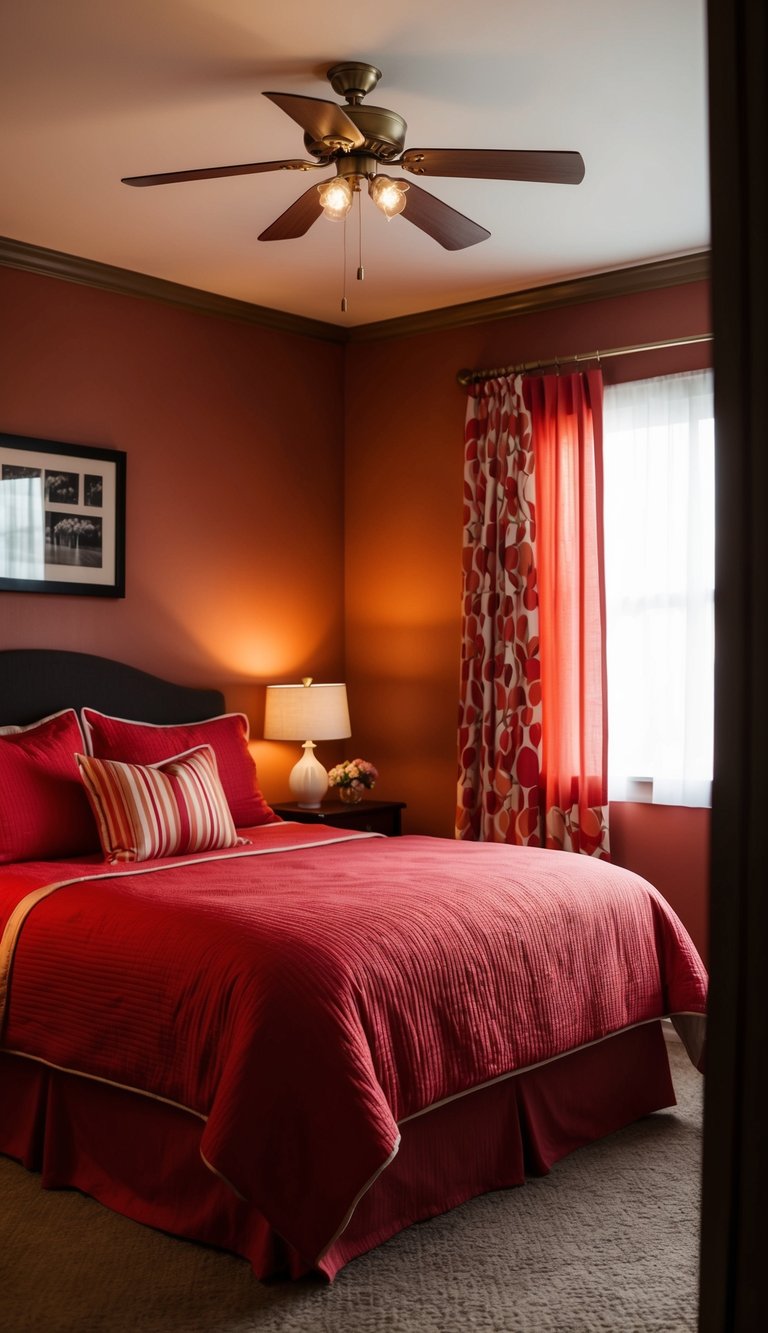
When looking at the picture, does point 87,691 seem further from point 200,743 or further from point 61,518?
point 61,518

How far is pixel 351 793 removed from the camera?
522 cm

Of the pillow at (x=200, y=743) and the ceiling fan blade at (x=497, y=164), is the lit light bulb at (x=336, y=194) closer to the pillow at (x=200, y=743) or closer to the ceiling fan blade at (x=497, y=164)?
the ceiling fan blade at (x=497, y=164)

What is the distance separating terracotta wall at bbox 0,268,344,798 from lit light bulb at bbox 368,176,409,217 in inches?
76.1

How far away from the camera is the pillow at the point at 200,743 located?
436 centimetres

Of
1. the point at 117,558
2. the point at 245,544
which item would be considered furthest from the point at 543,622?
the point at 117,558

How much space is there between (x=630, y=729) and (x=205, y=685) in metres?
1.82

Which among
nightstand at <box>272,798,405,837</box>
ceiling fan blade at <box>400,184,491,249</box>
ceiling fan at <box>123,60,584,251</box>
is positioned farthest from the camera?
nightstand at <box>272,798,405,837</box>

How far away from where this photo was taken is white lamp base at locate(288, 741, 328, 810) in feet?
16.8

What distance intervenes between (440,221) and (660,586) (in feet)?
6.18

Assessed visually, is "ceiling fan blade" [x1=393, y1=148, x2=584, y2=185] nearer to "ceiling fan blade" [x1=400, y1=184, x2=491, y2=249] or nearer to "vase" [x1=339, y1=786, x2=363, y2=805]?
"ceiling fan blade" [x1=400, y1=184, x2=491, y2=249]

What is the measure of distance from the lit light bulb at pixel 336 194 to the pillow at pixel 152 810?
1909mm

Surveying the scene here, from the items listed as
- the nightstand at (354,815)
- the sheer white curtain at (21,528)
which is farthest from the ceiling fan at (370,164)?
the nightstand at (354,815)

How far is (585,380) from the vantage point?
4871mm

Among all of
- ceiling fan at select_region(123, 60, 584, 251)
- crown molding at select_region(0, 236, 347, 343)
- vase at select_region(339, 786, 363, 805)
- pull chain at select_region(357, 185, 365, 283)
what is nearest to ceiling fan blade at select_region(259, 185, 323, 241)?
ceiling fan at select_region(123, 60, 584, 251)
